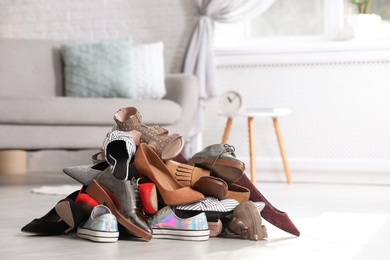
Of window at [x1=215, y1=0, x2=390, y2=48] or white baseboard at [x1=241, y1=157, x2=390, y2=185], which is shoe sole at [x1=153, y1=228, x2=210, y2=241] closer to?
white baseboard at [x1=241, y1=157, x2=390, y2=185]

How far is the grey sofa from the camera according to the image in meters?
4.07

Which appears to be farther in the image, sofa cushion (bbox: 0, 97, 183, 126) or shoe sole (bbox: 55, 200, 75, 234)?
sofa cushion (bbox: 0, 97, 183, 126)

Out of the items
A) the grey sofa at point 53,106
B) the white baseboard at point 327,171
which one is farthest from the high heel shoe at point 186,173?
the white baseboard at point 327,171

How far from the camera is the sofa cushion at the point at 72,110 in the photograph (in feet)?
13.3

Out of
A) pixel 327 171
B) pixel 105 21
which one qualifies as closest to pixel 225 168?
pixel 327 171

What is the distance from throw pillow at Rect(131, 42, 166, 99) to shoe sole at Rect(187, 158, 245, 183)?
2737 mm

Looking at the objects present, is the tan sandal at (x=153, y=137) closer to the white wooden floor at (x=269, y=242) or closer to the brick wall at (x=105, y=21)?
the white wooden floor at (x=269, y=242)

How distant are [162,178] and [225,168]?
183 millimetres

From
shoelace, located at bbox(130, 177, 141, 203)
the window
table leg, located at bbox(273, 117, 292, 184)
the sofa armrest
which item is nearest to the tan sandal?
shoelace, located at bbox(130, 177, 141, 203)

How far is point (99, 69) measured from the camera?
4.89 meters

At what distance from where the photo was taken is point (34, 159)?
20.1 feet

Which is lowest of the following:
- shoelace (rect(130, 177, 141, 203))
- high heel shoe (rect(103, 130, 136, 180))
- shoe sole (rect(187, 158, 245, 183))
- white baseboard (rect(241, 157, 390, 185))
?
white baseboard (rect(241, 157, 390, 185))

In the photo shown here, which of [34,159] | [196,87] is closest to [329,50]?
[196,87]

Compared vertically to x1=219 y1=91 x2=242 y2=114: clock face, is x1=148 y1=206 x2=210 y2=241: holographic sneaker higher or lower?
higher
